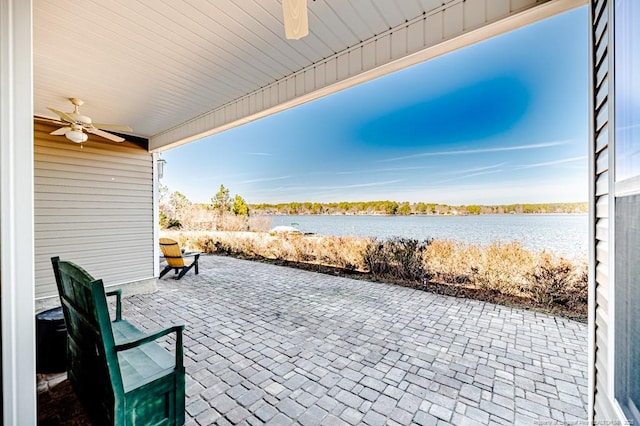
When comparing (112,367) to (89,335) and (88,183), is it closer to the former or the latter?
(89,335)

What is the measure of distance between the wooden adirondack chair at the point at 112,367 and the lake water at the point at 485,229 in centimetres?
532

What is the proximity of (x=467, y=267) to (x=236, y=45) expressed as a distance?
5378 mm

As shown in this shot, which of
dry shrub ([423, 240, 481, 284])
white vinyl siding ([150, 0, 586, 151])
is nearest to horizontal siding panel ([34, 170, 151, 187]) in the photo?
white vinyl siding ([150, 0, 586, 151])

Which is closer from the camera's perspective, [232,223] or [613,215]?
[613,215]

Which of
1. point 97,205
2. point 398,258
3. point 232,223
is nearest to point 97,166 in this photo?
point 97,205

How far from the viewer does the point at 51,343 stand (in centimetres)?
249

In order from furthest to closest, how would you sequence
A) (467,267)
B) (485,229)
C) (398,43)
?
(485,229)
(467,267)
(398,43)

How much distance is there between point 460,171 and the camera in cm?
928

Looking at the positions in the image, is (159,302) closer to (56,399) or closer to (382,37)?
(56,399)

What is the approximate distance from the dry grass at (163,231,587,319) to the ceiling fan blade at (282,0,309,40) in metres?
5.03

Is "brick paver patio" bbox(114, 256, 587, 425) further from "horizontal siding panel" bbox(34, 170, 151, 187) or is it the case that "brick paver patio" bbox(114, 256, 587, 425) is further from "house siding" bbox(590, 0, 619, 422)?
"horizontal siding panel" bbox(34, 170, 151, 187)

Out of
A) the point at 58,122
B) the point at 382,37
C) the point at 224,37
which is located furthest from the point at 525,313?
the point at 58,122

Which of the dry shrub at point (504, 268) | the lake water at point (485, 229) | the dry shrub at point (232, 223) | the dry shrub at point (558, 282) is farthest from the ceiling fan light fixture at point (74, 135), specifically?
the dry shrub at point (232, 223)

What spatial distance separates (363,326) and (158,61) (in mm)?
3867
